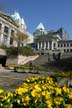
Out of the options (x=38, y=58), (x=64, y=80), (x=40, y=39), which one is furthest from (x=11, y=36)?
(x=64, y=80)

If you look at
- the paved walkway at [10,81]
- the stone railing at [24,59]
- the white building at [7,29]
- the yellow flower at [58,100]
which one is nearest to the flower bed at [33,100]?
the yellow flower at [58,100]

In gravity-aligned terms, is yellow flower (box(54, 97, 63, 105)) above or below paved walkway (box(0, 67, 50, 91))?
above

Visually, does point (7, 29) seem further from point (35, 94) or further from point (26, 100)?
point (26, 100)

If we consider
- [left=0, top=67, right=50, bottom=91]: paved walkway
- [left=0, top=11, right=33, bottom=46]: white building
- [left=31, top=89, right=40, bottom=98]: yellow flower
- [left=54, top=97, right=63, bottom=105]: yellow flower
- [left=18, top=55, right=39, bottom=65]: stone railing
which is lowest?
[left=0, top=67, right=50, bottom=91]: paved walkway

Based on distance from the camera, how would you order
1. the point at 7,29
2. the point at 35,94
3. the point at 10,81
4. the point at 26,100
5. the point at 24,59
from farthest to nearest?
the point at 7,29 → the point at 24,59 → the point at 10,81 → the point at 35,94 → the point at 26,100

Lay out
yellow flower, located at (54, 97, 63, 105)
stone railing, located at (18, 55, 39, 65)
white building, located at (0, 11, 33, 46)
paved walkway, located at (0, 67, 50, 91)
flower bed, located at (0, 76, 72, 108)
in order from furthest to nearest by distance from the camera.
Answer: white building, located at (0, 11, 33, 46), stone railing, located at (18, 55, 39, 65), paved walkway, located at (0, 67, 50, 91), yellow flower, located at (54, 97, 63, 105), flower bed, located at (0, 76, 72, 108)

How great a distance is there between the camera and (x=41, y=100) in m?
6.19

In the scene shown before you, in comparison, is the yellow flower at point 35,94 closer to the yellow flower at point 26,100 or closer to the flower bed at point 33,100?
the flower bed at point 33,100

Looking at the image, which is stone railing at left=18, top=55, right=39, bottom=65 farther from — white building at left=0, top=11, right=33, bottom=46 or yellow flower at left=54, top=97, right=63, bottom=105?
yellow flower at left=54, top=97, right=63, bottom=105

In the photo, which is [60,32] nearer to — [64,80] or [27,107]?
[64,80]

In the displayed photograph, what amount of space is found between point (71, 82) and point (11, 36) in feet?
238

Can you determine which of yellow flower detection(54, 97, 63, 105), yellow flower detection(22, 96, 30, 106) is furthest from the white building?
yellow flower detection(22, 96, 30, 106)

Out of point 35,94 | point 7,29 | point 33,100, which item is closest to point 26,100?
point 33,100

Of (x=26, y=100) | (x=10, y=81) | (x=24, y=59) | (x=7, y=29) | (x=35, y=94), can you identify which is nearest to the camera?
(x=26, y=100)
